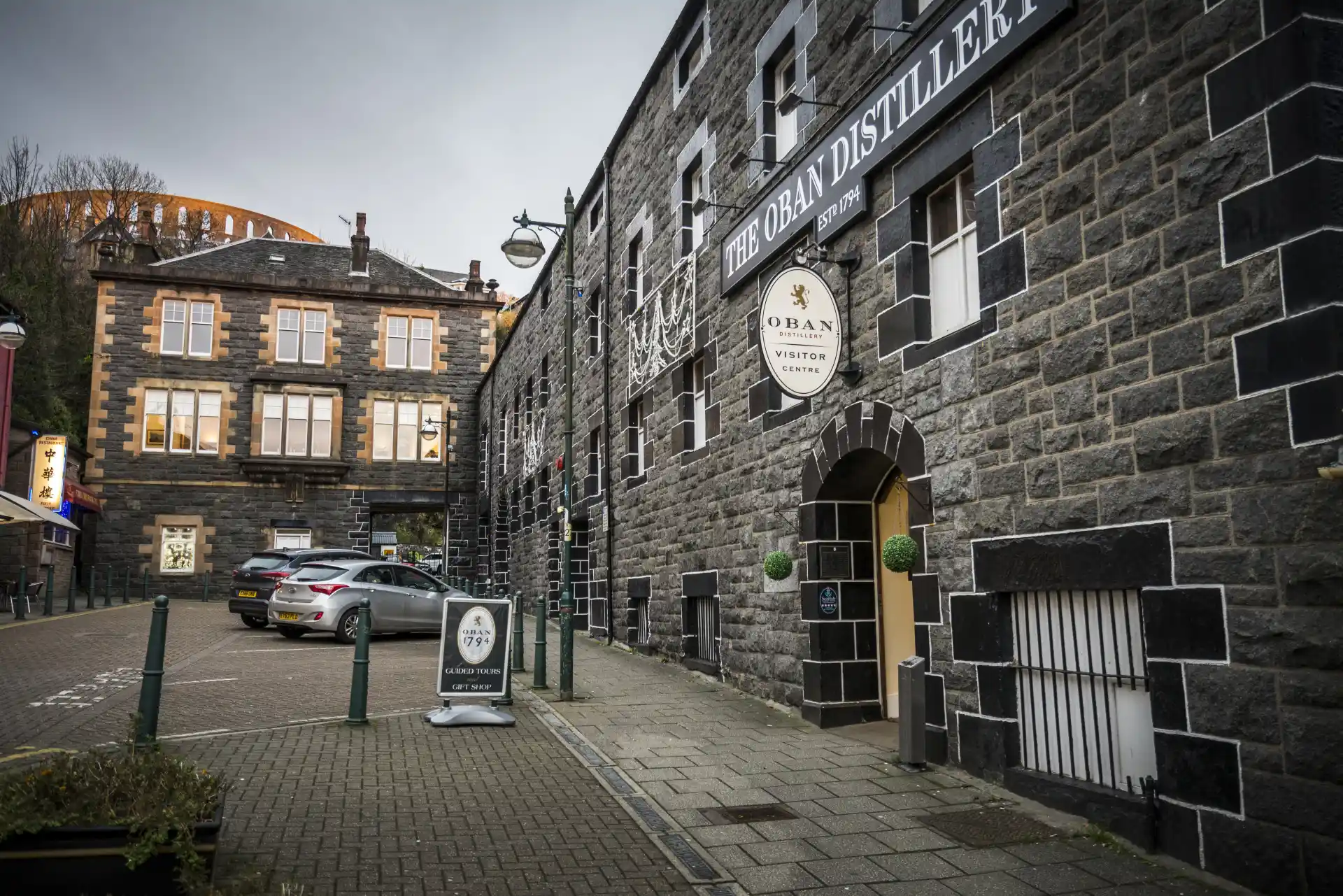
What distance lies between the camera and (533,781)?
23.4ft

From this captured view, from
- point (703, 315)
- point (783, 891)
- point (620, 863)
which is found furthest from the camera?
point (703, 315)

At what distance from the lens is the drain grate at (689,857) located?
5.17 m

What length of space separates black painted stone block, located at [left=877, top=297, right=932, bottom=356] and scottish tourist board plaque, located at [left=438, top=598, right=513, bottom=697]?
14.7ft

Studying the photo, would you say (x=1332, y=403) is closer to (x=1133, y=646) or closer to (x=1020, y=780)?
(x=1133, y=646)

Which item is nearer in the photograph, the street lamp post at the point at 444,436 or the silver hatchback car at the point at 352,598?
the silver hatchback car at the point at 352,598

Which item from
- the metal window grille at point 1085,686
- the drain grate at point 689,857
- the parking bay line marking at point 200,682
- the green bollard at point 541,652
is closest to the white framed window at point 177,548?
the parking bay line marking at point 200,682

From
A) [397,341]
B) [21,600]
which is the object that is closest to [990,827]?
[21,600]

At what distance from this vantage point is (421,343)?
3631 centimetres

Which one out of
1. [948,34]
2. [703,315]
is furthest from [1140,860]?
[703,315]

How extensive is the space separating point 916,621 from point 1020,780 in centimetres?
163

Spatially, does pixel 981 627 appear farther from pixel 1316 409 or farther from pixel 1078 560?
pixel 1316 409

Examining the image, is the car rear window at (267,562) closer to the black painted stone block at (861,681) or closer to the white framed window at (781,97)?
the white framed window at (781,97)

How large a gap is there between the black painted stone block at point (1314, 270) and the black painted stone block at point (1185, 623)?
Answer: 152 cm

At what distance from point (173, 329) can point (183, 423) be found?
3316mm
